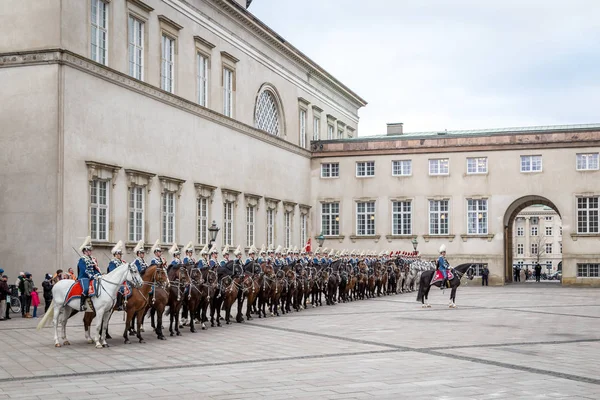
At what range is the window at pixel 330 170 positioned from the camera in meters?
59.6

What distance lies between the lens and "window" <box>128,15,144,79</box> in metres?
35.6

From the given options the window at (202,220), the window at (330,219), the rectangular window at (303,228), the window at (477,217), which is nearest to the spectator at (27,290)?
the window at (202,220)

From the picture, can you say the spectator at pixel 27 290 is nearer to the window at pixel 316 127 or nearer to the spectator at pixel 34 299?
the spectator at pixel 34 299

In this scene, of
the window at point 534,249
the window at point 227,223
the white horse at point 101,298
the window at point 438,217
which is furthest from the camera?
the window at point 534,249

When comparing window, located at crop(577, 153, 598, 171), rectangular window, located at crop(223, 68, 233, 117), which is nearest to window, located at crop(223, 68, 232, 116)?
rectangular window, located at crop(223, 68, 233, 117)

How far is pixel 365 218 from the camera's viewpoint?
5878cm

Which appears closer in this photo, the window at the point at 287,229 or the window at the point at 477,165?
the window at the point at 287,229

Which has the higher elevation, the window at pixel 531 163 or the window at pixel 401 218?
the window at pixel 531 163

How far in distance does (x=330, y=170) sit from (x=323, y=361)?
44.0 meters

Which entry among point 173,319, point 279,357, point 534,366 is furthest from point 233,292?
point 534,366

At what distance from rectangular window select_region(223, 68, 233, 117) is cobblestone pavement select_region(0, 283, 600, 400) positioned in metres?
21.6

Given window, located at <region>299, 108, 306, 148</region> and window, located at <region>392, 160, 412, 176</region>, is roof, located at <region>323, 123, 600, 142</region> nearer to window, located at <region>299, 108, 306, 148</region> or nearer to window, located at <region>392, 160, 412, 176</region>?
window, located at <region>392, 160, 412, 176</region>

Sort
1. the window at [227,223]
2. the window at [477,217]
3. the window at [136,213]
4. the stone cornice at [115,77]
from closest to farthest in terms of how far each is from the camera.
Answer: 1. the stone cornice at [115,77]
2. the window at [136,213]
3. the window at [227,223]
4. the window at [477,217]

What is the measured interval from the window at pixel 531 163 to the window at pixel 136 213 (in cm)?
2963
